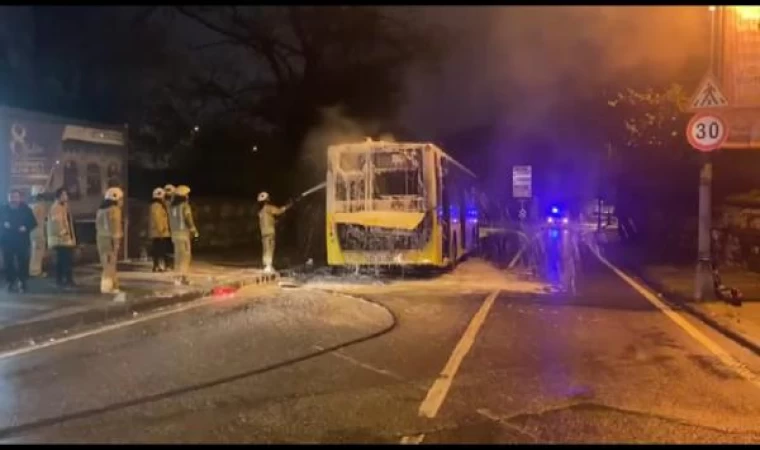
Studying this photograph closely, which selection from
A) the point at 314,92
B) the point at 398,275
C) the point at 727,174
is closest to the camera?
the point at 398,275

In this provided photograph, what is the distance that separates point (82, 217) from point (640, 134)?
13.1m

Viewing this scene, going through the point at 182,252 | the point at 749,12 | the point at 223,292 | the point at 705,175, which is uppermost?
the point at 749,12

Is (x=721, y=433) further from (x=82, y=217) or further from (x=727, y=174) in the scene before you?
(x=727, y=174)

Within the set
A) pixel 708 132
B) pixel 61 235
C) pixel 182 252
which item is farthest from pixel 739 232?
pixel 61 235

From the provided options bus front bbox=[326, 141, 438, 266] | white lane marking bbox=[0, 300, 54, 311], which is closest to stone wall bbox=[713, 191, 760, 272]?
bus front bbox=[326, 141, 438, 266]

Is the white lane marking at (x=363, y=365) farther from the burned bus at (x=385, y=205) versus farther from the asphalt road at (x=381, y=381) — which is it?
the burned bus at (x=385, y=205)

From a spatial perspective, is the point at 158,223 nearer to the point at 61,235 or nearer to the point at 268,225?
the point at 268,225

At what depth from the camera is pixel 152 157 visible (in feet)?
106

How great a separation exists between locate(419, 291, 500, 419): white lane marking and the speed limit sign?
13.0 feet

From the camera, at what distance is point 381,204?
55.8 ft

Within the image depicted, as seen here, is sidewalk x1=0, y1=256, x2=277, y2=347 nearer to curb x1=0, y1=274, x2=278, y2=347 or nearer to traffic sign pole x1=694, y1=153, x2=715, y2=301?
curb x1=0, y1=274, x2=278, y2=347

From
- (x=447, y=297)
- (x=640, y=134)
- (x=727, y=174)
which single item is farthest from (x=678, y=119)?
(x=447, y=297)

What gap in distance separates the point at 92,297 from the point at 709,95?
8.70m

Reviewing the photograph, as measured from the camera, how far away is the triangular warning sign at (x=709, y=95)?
40.8 feet
